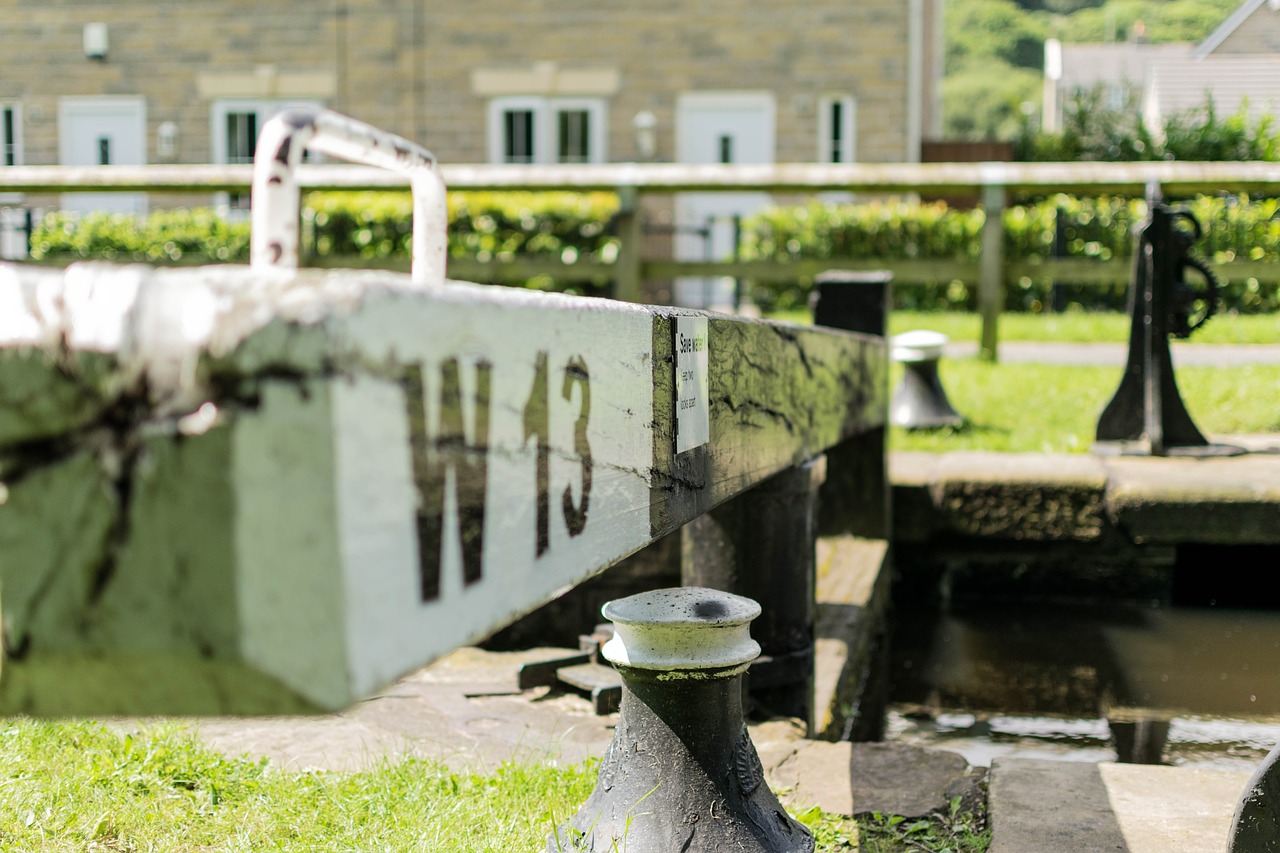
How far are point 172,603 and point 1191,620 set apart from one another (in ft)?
14.5

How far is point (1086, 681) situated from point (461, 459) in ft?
11.1

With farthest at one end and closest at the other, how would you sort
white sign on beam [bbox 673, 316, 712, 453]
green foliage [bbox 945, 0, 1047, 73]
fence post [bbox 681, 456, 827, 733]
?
green foliage [bbox 945, 0, 1047, 73] < fence post [bbox 681, 456, 827, 733] < white sign on beam [bbox 673, 316, 712, 453]

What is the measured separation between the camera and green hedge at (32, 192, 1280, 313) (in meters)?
11.9

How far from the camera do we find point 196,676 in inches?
25.4

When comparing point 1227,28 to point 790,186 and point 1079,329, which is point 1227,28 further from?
point 790,186

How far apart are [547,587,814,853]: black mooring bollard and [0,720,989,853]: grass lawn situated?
0.26 m

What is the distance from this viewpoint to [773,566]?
262 centimetres

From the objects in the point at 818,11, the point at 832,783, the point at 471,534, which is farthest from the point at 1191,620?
the point at 818,11

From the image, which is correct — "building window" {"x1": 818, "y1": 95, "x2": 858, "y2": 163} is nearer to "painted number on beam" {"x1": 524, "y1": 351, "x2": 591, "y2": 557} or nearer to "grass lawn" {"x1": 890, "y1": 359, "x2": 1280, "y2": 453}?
"grass lawn" {"x1": 890, "y1": 359, "x2": 1280, "y2": 453}

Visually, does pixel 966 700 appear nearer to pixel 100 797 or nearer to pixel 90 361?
pixel 100 797

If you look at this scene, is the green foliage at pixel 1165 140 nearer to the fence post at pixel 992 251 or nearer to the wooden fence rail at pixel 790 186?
the wooden fence rail at pixel 790 186

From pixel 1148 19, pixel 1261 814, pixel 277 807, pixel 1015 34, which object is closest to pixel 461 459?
pixel 1261 814

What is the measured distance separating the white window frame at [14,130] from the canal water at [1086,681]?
15.3 meters

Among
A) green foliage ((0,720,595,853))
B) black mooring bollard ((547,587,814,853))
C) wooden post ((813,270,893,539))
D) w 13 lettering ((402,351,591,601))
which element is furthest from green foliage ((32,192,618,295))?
w 13 lettering ((402,351,591,601))
